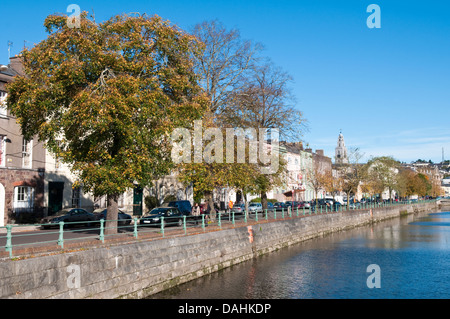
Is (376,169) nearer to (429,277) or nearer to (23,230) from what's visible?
(429,277)

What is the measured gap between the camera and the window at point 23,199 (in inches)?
1235

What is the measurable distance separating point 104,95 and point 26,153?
1761cm

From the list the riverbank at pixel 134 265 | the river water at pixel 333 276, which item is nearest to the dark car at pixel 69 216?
the riverbank at pixel 134 265

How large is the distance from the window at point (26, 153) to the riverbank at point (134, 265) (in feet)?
58.4

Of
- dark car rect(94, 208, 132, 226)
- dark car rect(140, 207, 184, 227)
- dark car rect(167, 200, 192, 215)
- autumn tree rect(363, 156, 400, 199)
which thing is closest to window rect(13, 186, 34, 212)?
dark car rect(94, 208, 132, 226)

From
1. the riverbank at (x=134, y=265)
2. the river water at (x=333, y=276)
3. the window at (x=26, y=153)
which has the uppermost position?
the window at (x=26, y=153)

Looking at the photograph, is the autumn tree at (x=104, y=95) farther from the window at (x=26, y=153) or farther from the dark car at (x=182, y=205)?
the dark car at (x=182, y=205)

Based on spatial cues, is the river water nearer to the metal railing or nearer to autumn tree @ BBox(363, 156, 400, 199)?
the metal railing

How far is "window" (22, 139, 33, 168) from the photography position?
106 feet

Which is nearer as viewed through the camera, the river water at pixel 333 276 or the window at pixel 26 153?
the river water at pixel 333 276

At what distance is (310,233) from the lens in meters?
38.3

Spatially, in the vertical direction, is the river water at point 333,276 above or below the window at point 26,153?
below
